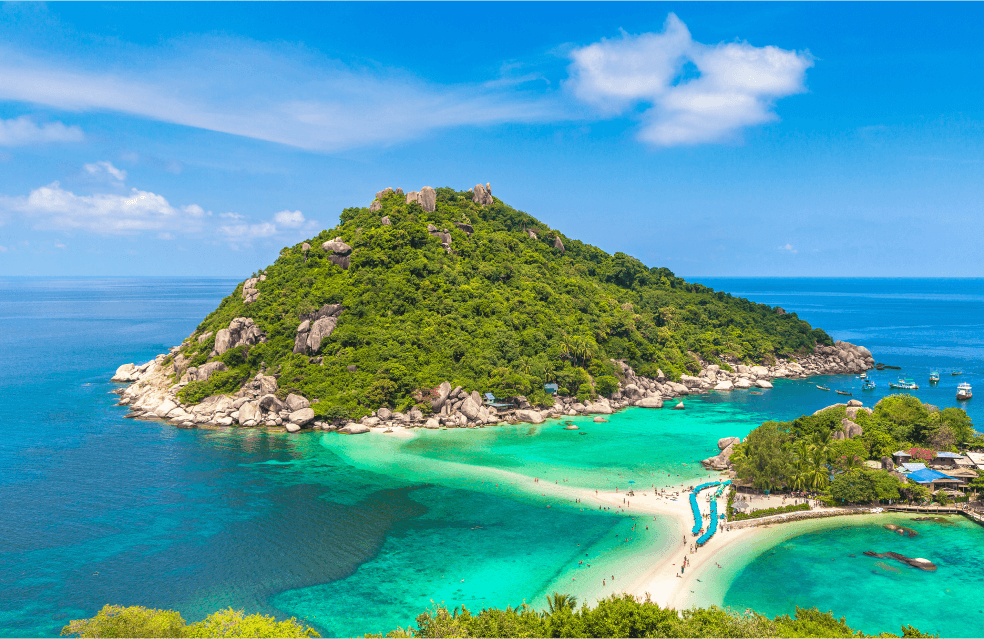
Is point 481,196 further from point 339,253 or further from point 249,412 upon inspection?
point 249,412

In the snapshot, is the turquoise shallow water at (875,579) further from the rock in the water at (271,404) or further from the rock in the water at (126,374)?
the rock in the water at (126,374)

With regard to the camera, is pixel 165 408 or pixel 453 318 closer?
pixel 165 408

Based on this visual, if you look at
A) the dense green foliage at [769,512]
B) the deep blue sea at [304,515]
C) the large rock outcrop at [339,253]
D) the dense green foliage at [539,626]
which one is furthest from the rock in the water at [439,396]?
the dense green foliage at [539,626]

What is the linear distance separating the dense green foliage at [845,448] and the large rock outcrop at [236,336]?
6843 cm

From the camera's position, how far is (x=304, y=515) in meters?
46.3

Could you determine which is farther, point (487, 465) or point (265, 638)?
point (487, 465)

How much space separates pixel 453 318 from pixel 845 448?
5485 centimetres

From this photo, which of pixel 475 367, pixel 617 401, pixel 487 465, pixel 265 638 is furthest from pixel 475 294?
pixel 265 638

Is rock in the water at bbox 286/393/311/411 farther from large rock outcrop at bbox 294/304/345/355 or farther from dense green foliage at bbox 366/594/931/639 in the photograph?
dense green foliage at bbox 366/594/931/639

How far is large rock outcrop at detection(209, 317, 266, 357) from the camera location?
83750 mm

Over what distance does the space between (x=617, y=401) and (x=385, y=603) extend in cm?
5710

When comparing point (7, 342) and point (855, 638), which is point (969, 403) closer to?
point (855, 638)

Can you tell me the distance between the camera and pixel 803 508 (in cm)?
4550

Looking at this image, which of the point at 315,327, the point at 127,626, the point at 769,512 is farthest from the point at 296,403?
the point at 769,512
